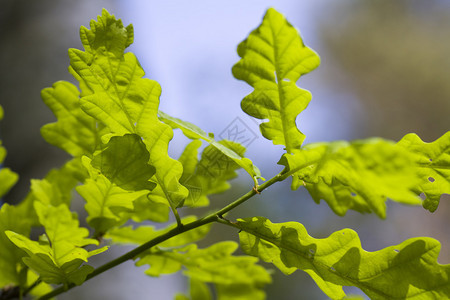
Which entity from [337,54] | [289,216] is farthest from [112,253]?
[337,54]

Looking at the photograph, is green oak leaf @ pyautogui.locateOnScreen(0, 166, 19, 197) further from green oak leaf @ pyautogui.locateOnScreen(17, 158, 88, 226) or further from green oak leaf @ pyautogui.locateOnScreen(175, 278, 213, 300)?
green oak leaf @ pyautogui.locateOnScreen(175, 278, 213, 300)

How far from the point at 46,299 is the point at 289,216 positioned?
765cm

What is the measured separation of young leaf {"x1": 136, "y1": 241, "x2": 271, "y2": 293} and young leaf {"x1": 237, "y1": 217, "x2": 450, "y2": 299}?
24cm

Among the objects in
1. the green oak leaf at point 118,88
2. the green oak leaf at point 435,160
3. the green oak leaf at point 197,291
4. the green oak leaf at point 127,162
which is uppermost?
the green oak leaf at point 118,88

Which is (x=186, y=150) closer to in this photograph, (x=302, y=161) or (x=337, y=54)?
(x=302, y=161)

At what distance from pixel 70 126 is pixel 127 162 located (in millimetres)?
339

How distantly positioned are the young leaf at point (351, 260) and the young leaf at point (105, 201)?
0.79ft

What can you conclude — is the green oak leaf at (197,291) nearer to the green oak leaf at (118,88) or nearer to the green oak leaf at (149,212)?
the green oak leaf at (149,212)

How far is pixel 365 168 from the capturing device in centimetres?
43

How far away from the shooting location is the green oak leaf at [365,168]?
16.2 inches

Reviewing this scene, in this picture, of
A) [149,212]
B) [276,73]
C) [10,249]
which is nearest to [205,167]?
[149,212]

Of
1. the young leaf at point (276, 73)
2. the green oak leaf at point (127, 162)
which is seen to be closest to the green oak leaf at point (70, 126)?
the green oak leaf at point (127, 162)

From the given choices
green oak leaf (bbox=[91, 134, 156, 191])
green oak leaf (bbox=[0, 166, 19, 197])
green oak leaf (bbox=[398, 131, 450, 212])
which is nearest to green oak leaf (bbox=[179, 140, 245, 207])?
green oak leaf (bbox=[91, 134, 156, 191])

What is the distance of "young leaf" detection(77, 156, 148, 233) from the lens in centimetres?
76
